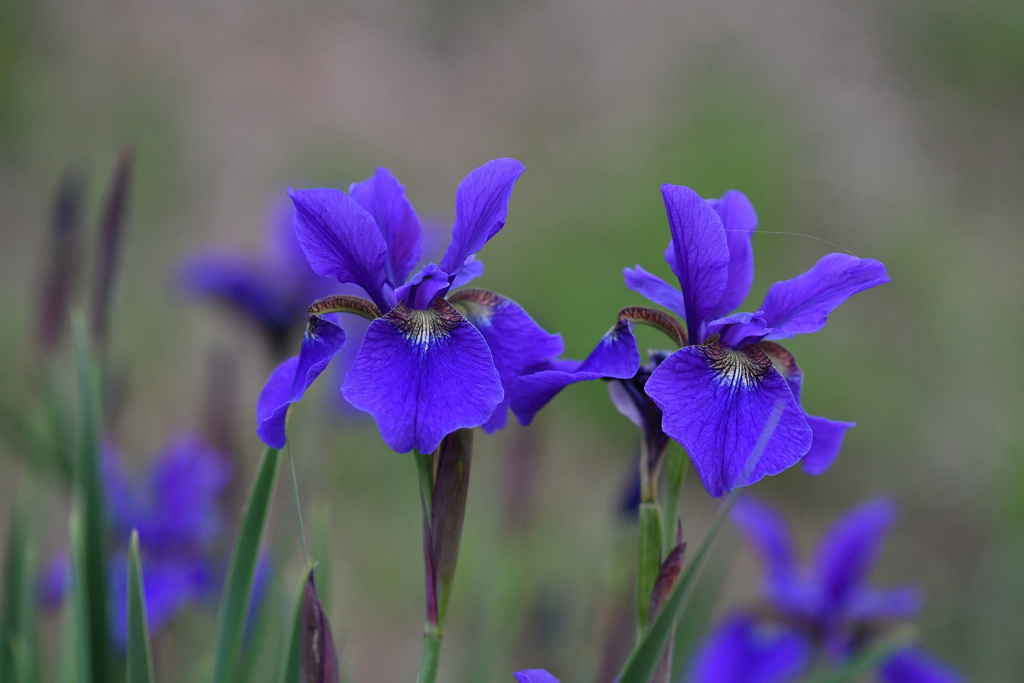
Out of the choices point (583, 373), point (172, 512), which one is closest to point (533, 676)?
point (583, 373)

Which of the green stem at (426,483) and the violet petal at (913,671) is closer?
the green stem at (426,483)

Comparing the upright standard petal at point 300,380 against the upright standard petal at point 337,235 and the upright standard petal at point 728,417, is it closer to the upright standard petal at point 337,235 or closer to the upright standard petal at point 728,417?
the upright standard petal at point 337,235

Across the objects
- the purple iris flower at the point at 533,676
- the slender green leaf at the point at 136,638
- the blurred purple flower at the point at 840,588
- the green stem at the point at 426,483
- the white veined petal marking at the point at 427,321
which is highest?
the white veined petal marking at the point at 427,321

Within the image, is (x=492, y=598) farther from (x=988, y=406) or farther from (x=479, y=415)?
(x=988, y=406)

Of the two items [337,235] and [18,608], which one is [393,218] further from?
[18,608]

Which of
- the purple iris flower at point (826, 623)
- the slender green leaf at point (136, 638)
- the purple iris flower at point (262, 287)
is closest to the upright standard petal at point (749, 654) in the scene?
the purple iris flower at point (826, 623)

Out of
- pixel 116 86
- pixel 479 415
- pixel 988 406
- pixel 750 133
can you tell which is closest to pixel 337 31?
pixel 116 86
